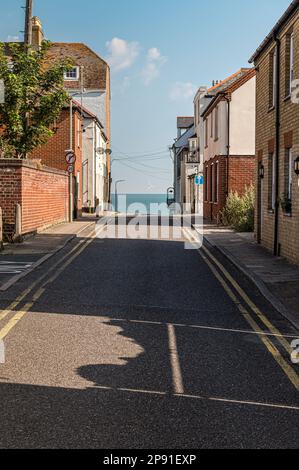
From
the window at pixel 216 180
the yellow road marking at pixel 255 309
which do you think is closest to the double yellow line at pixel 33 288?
the yellow road marking at pixel 255 309

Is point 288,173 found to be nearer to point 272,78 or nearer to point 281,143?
point 281,143

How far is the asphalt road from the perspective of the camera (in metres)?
5.38

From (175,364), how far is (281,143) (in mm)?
12294

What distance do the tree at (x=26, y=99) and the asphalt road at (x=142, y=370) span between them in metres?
15.7

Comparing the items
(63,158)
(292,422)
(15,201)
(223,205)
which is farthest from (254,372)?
(63,158)

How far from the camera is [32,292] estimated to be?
12.5m

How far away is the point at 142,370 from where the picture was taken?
7.27 meters

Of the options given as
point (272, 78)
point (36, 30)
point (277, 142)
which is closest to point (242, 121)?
point (272, 78)

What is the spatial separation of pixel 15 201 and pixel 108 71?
4511cm

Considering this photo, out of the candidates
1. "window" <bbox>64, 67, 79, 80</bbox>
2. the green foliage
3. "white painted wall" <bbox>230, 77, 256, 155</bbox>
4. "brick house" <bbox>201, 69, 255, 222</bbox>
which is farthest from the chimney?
the green foliage

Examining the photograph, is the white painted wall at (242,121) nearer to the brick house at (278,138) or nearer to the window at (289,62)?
the brick house at (278,138)

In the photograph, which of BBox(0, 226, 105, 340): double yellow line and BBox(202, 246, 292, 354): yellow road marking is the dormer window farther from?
BBox(202, 246, 292, 354): yellow road marking

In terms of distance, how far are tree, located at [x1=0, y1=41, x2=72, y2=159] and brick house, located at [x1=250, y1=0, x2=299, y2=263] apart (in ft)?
30.5

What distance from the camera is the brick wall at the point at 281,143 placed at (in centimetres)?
1698
